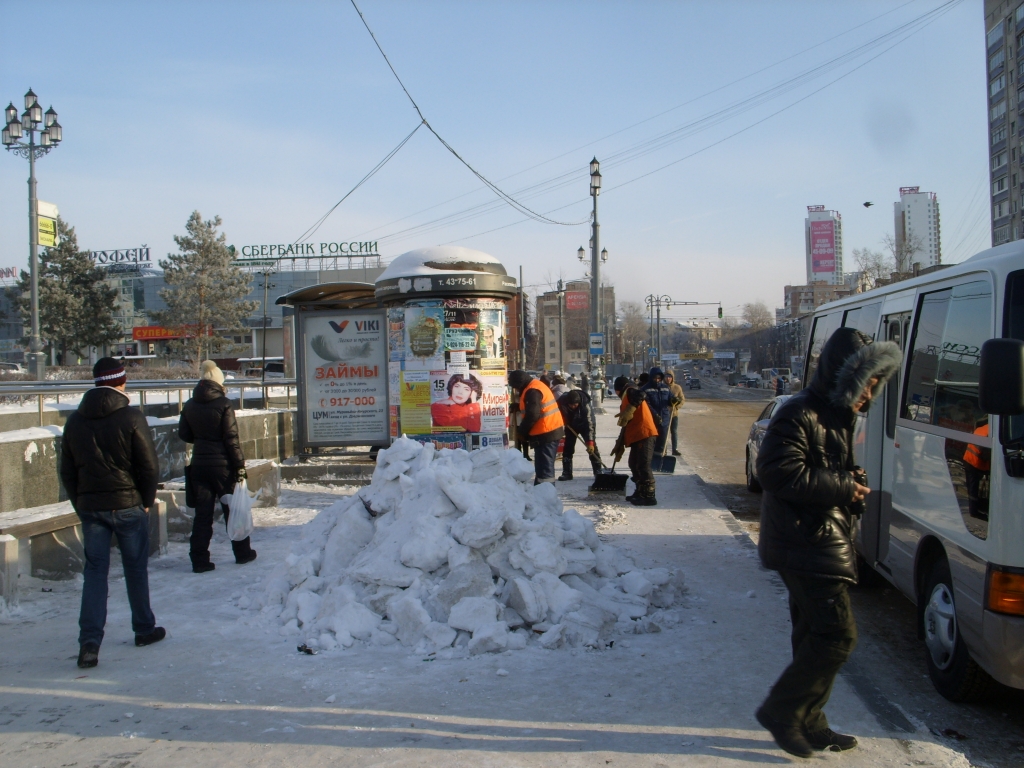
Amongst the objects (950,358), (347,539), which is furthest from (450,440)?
(950,358)

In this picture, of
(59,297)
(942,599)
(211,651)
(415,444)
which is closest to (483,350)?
(415,444)

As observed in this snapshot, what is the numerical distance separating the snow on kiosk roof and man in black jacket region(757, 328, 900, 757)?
6.85 metres

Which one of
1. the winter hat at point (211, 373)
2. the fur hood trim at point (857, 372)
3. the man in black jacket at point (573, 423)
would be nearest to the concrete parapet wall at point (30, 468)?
the winter hat at point (211, 373)

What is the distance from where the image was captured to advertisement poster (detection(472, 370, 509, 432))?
400 inches

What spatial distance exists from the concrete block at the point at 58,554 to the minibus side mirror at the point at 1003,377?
20.0ft

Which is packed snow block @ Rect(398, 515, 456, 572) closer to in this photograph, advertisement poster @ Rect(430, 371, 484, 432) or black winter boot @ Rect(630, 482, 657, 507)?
advertisement poster @ Rect(430, 371, 484, 432)

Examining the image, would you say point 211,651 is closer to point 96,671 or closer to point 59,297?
point 96,671

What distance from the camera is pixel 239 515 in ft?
21.9

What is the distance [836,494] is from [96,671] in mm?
4156

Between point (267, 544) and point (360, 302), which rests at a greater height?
point (360, 302)

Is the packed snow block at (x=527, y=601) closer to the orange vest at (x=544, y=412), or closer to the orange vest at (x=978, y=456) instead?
the orange vest at (x=978, y=456)

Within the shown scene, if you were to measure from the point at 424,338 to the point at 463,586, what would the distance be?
5538 mm

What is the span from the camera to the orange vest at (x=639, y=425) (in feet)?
31.3

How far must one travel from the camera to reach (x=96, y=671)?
4.38 metres
